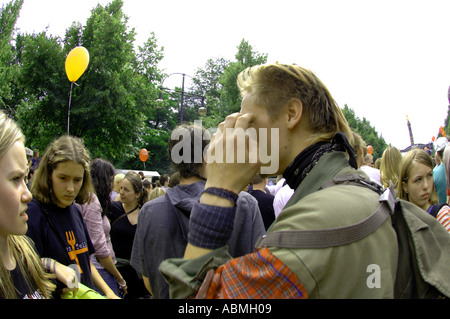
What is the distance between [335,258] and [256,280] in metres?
0.23

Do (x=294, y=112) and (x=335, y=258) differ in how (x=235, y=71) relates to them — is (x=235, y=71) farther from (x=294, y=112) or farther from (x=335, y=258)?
(x=335, y=258)

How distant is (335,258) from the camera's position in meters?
0.99

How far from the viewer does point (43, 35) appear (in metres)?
15.5

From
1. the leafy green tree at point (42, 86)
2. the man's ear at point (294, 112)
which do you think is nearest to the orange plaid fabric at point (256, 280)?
the man's ear at point (294, 112)

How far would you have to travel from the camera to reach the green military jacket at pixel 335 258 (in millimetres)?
984

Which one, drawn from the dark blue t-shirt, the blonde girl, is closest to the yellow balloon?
the dark blue t-shirt

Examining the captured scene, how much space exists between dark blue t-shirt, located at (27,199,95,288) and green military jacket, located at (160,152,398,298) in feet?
5.53

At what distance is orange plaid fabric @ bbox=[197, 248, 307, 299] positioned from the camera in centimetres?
98

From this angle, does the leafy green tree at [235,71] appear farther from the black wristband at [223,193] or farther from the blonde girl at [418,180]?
the black wristband at [223,193]

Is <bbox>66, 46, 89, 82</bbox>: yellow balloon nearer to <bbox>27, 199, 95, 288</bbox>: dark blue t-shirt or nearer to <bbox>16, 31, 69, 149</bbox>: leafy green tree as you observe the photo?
<bbox>16, 31, 69, 149</bbox>: leafy green tree
